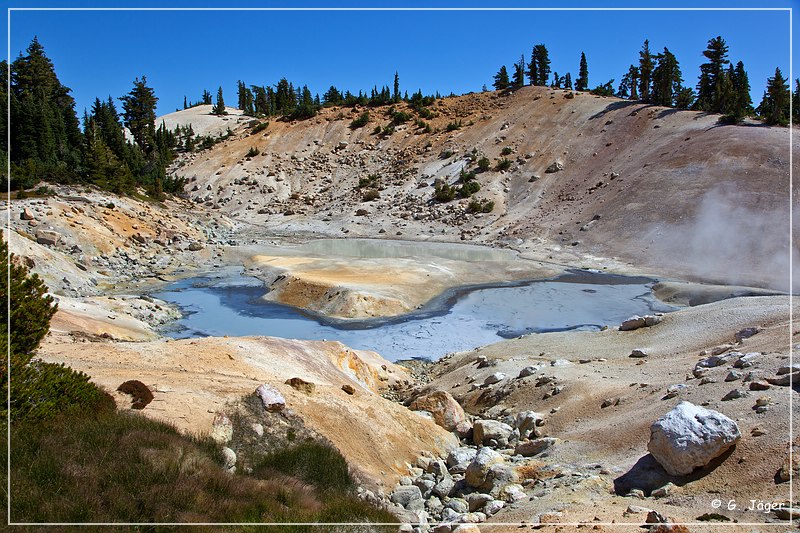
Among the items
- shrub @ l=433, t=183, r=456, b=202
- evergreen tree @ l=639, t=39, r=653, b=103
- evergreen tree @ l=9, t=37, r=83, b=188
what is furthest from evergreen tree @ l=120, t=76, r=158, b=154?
evergreen tree @ l=639, t=39, r=653, b=103

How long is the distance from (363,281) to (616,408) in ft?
59.1

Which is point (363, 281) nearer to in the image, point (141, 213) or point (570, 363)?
point (570, 363)

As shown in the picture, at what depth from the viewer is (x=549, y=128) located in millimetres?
59281

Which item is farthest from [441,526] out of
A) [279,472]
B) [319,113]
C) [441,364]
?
[319,113]

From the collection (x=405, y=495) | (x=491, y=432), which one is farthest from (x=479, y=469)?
(x=491, y=432)

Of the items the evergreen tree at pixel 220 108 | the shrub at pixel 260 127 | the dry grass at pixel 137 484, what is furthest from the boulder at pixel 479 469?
the evergreen tree at pixel 220 108

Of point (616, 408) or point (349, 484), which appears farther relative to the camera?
point (616, 408)

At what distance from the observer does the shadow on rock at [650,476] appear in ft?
22.9

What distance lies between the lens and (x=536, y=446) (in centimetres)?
991

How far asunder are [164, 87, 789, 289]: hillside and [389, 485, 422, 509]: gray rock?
2625cm

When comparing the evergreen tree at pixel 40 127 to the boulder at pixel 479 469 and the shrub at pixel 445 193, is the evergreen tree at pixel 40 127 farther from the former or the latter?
the boulder at pixel 479 469

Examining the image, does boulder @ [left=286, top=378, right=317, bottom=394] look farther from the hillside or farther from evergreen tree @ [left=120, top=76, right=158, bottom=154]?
evergreen tree @ [left=120, top=76, right=158, bottom=154]

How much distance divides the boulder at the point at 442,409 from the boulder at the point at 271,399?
3888 millimetres

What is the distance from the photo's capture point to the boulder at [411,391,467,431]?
1190cm
